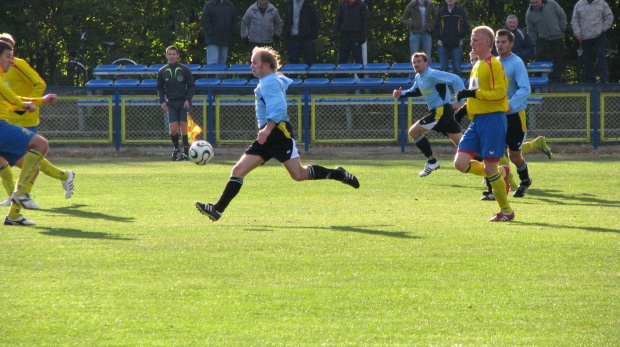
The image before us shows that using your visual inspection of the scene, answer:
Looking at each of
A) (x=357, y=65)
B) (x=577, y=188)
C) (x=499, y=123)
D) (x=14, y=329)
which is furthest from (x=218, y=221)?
(x=357, y=65)

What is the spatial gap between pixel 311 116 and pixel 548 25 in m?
5.48

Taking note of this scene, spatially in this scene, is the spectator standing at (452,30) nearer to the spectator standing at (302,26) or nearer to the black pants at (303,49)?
the spectator standing at (302,26)

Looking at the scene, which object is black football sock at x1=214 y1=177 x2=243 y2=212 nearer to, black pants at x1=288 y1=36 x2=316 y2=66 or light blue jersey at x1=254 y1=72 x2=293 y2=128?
light blue jersey at x1=254 y1=72 x2=293 y2=128

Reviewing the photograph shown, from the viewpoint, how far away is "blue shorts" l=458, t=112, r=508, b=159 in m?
9.17

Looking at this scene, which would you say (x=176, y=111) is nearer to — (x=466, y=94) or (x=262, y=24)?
(x=262, y=24)

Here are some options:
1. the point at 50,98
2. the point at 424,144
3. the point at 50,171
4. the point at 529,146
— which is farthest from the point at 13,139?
the point at 529,146

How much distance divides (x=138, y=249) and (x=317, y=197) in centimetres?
430

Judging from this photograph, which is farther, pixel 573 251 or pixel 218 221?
pixel 218 221

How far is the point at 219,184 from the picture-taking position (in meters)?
13.4

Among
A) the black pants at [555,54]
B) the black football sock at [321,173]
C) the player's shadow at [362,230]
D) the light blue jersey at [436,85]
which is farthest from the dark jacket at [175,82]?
the player's shadow at [362,230]

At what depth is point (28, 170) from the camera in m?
9.29

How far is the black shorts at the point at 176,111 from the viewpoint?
1841 cm

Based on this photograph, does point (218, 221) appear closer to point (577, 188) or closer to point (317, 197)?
point (317, 197)

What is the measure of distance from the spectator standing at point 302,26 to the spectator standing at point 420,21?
210 cm
